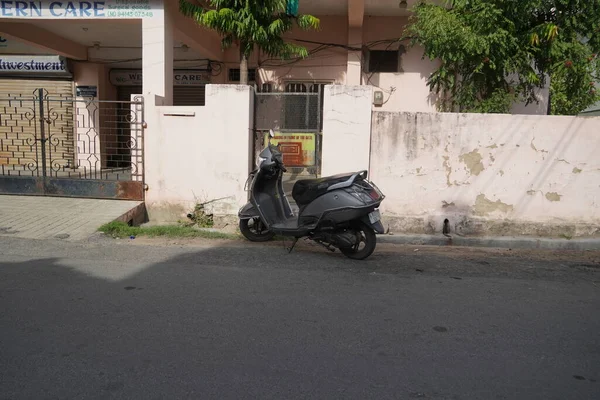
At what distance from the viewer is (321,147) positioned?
8164 mm

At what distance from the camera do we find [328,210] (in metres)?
6.10

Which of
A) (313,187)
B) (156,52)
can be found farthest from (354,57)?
(313,187)

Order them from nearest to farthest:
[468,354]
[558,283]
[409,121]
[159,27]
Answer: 1. [468,354]
2. [558,283]
3. [409,121]
4. [159,27]

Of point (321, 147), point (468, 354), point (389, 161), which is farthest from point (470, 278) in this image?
point (321, 147)

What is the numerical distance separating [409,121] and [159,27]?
4.83m

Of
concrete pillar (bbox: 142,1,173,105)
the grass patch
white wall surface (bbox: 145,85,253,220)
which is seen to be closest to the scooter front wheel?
A: the grass patch

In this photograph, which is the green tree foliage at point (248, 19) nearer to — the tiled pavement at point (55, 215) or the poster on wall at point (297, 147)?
the poster on wall at point (297, 147)

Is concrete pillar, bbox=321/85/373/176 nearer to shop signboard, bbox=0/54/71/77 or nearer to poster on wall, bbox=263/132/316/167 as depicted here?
poster on wall, bbox=263/132/316/167

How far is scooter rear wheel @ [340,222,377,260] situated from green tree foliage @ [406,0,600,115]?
13.5 feet

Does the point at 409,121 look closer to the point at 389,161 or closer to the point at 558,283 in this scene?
the point at 389,161

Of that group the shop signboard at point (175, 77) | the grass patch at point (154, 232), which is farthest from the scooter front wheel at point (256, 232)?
the shop signboard at point (175, 77)

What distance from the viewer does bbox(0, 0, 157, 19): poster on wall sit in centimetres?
905

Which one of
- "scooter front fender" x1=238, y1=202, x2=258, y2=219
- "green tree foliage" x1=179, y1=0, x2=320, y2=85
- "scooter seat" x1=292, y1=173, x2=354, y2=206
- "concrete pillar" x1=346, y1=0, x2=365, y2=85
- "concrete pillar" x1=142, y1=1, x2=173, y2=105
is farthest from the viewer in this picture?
"concrete pillar" x1=346, y1=0, x2=365, y2=85

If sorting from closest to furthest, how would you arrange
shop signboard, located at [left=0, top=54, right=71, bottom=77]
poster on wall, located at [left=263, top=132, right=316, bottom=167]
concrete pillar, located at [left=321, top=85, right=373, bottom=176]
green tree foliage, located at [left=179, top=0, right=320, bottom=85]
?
1. concrete pillar, located at [left=321, top=85, right=373, bottom=176]
2. poster on wall, located at [left=263, top=132, right=316, bottom=167]
3. green tree foliage, located at [left=179, top=0, right=320, bottom=85]
4. shop signboard, located at [left=0, top=54, right=71, bottom=77]
